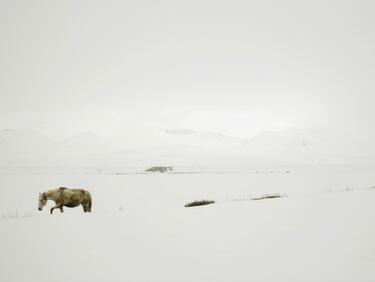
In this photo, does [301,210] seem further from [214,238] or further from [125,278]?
[125,278]

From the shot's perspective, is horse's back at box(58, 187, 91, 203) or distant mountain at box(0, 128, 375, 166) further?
distant mountain at box(0, 128, 375, 166)

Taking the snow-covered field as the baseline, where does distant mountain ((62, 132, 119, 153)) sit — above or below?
above

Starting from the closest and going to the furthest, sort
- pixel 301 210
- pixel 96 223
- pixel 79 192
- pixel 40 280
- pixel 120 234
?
1. pixel 40 280
2. pixel 120 234
3. pixel 96 223
4. pixel 301 210
5. pixel 79 192

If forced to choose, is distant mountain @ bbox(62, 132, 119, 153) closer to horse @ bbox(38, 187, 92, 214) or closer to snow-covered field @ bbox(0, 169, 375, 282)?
horse @ bbox(38, 187, 92, 214)

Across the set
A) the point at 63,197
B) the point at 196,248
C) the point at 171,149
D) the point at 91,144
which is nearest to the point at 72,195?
the point at 63,197

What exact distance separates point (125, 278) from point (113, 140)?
507 ft

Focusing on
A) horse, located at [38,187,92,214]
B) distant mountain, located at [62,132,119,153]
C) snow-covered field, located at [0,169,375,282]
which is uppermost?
distant mountain, located at [62,132,119,153]

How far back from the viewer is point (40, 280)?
157 inches

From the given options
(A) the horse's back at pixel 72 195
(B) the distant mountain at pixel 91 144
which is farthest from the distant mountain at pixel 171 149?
(A) the horse's back at pixel 72 195

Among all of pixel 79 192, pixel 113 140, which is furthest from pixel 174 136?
pixel 79 192

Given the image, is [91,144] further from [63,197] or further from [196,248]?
[196,248]

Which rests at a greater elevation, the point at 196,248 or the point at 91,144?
the point at 91,144

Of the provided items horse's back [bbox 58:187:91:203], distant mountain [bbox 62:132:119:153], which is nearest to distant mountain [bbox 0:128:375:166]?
distant mountain [bbox 62:132:119:153]

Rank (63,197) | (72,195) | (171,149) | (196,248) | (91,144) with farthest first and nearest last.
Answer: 1. (91,144)
2. (171,149)
3. (72,195)
4. (63,197)
5. (196,248)
